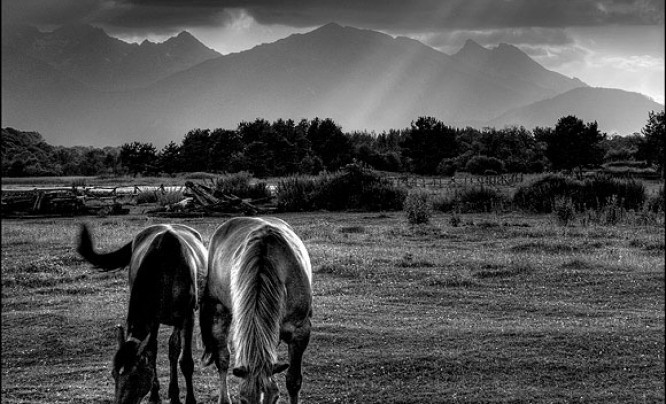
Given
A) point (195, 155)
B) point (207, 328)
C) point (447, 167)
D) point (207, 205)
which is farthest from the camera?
point (195, 155)

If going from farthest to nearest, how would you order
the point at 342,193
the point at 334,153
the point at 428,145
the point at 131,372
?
the point at 334,153 < the point at 428,145 < the point at 342,193 < the point at 131,372

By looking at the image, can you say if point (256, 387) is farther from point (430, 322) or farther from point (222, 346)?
point (430, 322)

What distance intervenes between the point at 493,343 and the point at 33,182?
2320 inches

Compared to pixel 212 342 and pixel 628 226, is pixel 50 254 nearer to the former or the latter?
pixel 212 342

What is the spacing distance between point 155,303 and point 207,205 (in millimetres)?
28401

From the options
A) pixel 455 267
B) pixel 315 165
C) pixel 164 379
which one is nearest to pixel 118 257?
pixel 164 379

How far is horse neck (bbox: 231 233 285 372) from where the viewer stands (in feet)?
18.6

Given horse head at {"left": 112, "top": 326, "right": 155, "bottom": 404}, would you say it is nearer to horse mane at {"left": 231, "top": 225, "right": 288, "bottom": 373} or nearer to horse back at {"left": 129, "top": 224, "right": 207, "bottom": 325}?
horse back at {"left": 129, "top": 224, "right": 207, "bottom": 325}

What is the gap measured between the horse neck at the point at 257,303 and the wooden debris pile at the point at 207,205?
27968mm

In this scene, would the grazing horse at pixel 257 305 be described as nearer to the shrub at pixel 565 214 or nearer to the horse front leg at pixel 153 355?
the horse front leg at pixel 153 355

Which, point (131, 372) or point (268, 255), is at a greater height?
point (268, 255)

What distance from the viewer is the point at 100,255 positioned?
9.48 meters

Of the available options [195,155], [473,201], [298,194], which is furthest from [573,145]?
[195,155]

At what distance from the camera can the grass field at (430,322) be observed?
9.14 m
